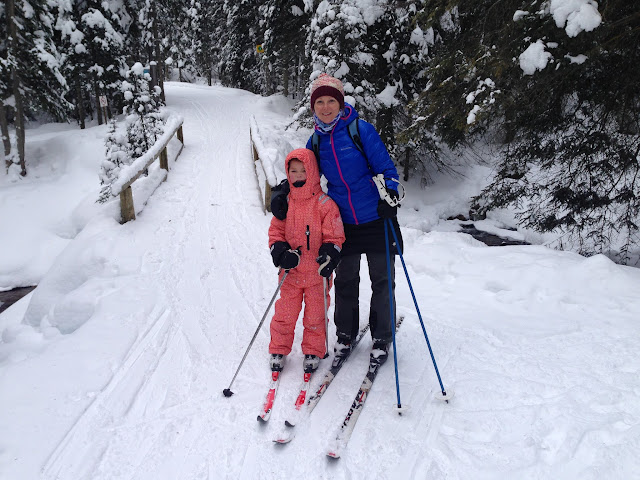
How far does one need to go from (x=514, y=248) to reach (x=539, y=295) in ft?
4.22

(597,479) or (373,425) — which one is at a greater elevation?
(597,479)

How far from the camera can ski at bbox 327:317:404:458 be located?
2.48 metres

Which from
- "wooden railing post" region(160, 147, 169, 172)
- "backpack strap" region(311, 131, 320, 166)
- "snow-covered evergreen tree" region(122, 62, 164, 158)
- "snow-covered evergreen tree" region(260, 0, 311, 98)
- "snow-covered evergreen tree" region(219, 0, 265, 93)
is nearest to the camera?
"backpack strap" region(311, 131, 320, 166)

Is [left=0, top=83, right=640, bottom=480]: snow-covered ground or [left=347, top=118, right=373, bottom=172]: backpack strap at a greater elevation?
[left=347, top=118, right=373, bottom=172]: backpack strap

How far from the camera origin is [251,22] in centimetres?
2133

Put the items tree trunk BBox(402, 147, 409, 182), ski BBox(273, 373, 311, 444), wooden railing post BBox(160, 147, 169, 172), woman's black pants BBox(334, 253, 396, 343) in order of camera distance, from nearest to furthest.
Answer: ski BBox(273, 373, 311, 444), woman's black pants BBox(334, 253, 396, 343), wooden railing post BBox(160, 147, 169, 172), tree trunk BBox(402, 147, 409, 182)

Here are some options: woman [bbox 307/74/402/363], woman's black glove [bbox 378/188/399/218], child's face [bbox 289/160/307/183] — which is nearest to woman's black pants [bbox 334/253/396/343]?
woman [bbox 307/74/402/363]

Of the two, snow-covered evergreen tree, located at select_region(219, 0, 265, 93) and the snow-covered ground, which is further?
snow-covered evergreen tree, located at select_region(219, 0, 265, 93)

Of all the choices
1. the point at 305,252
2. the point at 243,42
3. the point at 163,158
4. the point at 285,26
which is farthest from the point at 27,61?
the point at 305,252

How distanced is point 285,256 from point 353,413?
1203mm

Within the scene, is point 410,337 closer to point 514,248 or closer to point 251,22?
point 514,248

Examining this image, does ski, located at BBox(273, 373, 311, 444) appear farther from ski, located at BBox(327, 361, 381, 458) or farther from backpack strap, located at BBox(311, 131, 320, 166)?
backpack strap, located at BBox(311, 131, 320, 166)

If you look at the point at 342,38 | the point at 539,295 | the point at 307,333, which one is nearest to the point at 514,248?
the point at 539,295

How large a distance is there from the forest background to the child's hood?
2756 millimetres
